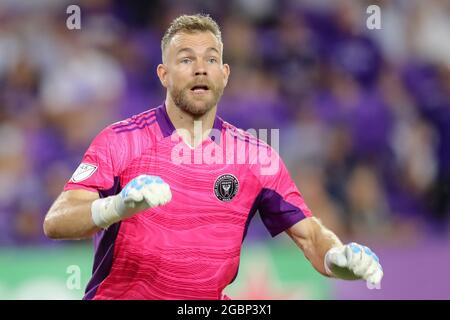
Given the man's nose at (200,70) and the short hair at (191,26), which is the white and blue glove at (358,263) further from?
the short hair at (191,26)

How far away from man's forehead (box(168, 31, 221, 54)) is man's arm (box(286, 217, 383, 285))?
1.19m

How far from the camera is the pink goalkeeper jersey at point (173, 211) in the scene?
549 centimetres

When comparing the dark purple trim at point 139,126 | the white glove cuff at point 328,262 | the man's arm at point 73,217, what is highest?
the dark purple trim at point 139,126

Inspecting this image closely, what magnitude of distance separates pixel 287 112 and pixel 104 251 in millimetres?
5060

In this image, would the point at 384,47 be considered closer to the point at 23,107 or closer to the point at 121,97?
the point at 121,97

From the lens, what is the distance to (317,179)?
9.62 metres

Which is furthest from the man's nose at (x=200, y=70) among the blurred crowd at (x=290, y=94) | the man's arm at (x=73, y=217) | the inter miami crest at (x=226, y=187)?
the blurred crowd at (x=290, y=94)

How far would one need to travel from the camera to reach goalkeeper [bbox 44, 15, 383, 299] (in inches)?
215

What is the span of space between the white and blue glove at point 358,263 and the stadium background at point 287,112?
10.7ft

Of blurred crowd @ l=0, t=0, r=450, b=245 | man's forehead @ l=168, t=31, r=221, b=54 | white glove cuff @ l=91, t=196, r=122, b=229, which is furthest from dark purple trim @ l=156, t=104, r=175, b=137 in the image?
blurred crowd @ l=0, t=0, r=450, b=245

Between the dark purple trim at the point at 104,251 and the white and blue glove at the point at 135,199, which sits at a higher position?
the white and blue glove at the point at 135,199

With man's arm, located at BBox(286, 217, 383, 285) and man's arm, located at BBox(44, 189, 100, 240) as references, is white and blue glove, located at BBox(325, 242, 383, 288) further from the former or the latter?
man's arm, located at BBox(44, 189, 100, 240)

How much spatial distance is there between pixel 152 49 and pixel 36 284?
3462mm

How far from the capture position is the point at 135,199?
4680 mm
